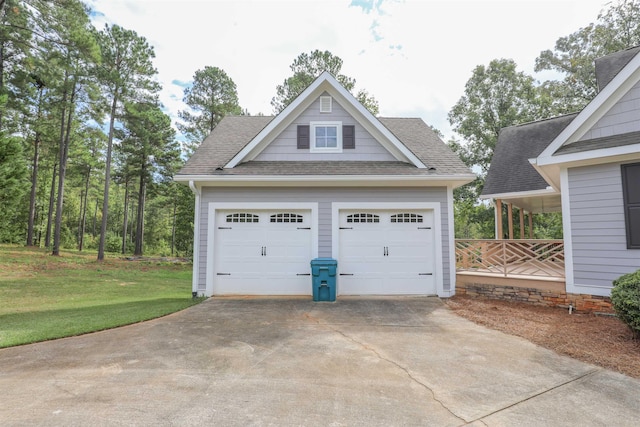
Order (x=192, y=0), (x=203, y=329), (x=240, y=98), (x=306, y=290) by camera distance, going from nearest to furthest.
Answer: (x=203, y=329) → (x=306, y=290) → (x=192, y=0) → (x=240, y=98)

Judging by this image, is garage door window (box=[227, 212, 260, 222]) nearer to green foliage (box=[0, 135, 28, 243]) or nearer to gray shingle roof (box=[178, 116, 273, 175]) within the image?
gray shingle roof (box=[178, 116, 273, 175])

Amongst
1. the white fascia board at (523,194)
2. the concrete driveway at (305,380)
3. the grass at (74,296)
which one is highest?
the white fascia board at (523,194)

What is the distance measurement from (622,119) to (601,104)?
50 centimetres

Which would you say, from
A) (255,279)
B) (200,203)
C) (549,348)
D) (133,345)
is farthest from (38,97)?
(549,348)

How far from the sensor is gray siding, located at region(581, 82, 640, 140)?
240 inches

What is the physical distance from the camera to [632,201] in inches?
233

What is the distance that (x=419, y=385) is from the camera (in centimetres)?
322

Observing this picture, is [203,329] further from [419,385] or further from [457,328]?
[457,328]

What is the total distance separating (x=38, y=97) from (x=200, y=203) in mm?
21206

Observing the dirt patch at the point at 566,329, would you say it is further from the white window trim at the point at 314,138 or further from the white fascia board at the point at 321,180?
the white window trim at the point at 314,138

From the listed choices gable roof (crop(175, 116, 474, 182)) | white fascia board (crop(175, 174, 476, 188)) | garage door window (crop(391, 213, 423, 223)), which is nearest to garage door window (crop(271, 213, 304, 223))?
white fascia board (crop(175, 174, 476, 188))

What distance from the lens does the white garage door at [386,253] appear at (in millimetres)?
7953

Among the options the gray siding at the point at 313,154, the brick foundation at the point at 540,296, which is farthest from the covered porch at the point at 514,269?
the gray siding at the point at 313,154

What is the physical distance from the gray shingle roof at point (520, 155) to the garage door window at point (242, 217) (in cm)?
1004
